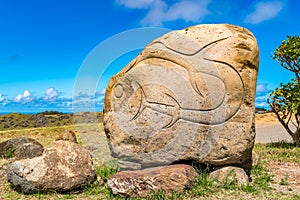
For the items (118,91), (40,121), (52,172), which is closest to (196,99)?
(118,91)

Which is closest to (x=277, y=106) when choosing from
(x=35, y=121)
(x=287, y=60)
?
(x=287, y=60)

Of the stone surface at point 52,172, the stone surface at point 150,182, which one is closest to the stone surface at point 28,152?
the stone surface at point 52,172

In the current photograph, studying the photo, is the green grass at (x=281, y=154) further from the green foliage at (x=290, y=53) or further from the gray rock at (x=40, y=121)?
the gray rock at (x=40, y=121)

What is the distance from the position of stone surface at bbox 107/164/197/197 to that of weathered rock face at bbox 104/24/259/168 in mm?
645

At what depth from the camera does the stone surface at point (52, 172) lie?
5.73m

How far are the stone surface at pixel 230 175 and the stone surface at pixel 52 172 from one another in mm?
2125

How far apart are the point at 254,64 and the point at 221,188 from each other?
2.14m

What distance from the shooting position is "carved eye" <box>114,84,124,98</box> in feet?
21.4

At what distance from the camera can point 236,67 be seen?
19.0 ft

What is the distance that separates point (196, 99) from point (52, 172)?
8.67 ft

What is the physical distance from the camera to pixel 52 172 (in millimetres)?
5758

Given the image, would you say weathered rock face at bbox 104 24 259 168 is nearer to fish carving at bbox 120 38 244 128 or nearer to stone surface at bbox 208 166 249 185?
fish carving at bbox 120 38 244 128

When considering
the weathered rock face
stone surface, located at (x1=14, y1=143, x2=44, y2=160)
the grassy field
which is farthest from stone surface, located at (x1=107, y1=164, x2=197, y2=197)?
stone surface, located at (x1=14, y1=143, x2=44, y2=160)

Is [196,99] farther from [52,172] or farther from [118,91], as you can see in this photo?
[52,172]
